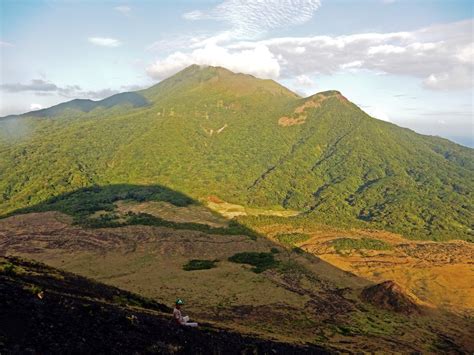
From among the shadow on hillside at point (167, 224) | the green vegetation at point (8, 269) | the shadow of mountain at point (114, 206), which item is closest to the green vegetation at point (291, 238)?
the shadow on hillside at point (167, 224)

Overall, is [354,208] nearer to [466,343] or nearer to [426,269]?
[426,269]

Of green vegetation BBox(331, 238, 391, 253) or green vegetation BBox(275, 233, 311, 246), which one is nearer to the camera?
green vegetation BBox(331, 238, 391, 253)

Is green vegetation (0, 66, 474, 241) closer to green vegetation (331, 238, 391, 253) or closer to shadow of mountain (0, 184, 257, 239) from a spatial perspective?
shadow of mountain (0, 184, 257, 239)

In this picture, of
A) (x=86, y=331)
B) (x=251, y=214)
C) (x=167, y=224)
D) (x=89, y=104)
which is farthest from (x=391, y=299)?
(x=89, y=104)

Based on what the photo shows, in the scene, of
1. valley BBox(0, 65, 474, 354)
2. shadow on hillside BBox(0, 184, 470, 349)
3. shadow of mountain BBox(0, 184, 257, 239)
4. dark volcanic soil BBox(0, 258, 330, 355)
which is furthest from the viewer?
shadow of mountain BBox(0, 184, 257, 239)

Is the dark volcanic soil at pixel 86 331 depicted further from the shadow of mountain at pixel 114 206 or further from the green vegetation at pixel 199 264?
the shadow of mountain at pixel 114 206

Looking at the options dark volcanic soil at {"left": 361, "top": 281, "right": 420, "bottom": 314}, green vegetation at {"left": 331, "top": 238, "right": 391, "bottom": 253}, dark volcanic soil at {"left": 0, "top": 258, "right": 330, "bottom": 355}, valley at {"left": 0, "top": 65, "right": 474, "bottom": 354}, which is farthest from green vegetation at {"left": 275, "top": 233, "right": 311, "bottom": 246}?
dark volcanic soil at {"left": 0, "top": 258, "right": 330, "bottom": 355}

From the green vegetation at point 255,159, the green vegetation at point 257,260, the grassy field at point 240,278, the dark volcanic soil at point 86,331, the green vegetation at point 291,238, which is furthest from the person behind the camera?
the green vegetation at point 255,159
